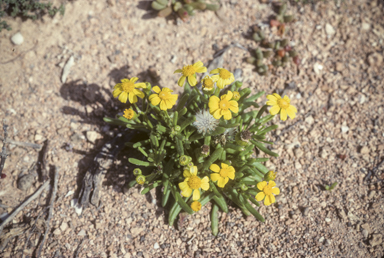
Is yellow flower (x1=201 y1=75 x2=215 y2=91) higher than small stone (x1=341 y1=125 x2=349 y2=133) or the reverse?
higher

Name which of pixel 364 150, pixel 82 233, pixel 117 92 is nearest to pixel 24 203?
pixel 82 233

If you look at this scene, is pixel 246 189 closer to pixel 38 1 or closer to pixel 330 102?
pixel 330 102

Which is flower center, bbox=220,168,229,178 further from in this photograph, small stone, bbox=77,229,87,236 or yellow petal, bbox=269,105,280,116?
small stone, bbox=77,229,87,236

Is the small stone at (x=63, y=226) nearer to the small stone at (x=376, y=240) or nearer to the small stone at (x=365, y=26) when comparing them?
the small stone at (x=376, y=240)

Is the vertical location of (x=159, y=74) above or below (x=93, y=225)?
above

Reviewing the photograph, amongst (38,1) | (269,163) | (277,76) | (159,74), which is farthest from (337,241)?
(38,1)

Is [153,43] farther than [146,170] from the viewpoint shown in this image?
Yes

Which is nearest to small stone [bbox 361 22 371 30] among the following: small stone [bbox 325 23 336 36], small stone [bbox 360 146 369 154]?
small stone [bbox 325 23 336 36]
